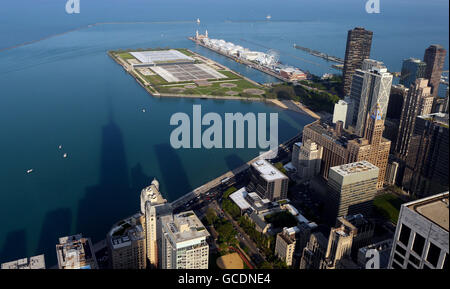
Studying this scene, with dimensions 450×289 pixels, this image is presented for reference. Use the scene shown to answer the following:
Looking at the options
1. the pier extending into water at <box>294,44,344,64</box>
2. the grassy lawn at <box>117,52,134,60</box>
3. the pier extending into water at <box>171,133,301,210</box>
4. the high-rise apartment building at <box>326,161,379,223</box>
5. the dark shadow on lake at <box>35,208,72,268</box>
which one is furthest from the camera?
the pier extending into water at <box>294,44,344,64</box>


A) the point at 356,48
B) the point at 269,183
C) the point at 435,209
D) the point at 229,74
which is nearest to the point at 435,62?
the point at 356,48

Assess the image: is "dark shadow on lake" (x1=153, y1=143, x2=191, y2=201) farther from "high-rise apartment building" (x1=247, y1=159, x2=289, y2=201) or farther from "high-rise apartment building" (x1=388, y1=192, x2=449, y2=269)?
"high-rise apartment building" (x1=388, y1=192, x2=449, y2=269)

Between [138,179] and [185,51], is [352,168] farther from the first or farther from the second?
[185,51]

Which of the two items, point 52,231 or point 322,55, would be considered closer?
point 52,231

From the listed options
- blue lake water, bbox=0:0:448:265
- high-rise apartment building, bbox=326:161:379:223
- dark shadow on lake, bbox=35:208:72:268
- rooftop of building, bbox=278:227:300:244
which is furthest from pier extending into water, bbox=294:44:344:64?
dark shadow on lake, bbox=35:208:72:268
